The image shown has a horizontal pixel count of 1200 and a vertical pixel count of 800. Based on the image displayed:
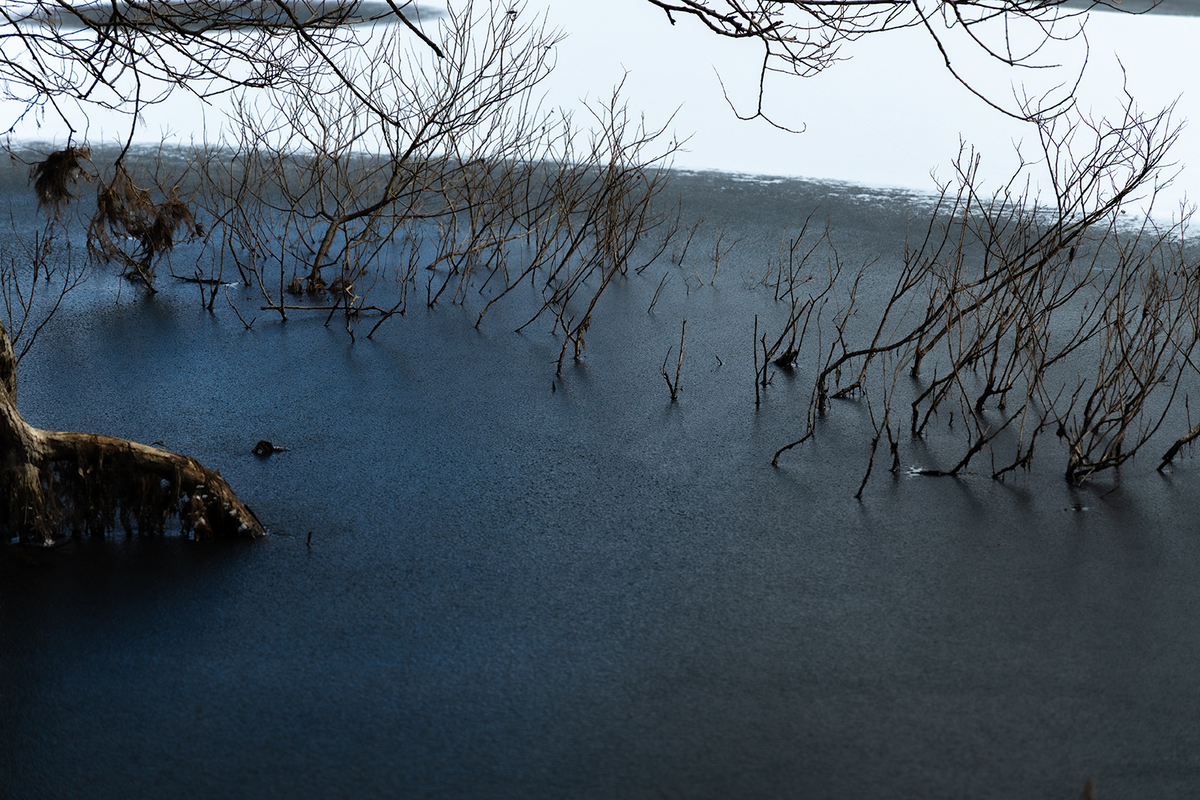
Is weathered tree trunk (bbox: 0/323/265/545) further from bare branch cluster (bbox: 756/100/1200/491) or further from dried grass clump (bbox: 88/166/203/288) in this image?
dried grass clump (bbox: 88/166/203/288)

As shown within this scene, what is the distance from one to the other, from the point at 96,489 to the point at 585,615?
2249mm

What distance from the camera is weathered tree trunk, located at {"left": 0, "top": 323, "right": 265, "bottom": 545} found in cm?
434

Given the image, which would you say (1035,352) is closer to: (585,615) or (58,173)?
(585,615)

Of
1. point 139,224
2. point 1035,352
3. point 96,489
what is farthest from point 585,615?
point 139,224

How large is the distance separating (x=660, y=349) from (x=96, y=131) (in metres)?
15.6

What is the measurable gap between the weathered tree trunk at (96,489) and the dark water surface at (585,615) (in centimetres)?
11

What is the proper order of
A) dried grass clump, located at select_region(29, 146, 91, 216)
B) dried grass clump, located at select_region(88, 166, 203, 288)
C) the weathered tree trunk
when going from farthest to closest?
dried grass clump, located at select_region(88, 166, 203, 288), dried grass clump, located at select_region(29, 146, 91, 216), the weathered tree trunk

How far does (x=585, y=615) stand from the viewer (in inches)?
161

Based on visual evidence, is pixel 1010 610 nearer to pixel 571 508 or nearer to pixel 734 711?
pixel 734 711

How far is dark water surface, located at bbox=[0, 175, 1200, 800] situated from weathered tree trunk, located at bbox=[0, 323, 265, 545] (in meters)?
0.11

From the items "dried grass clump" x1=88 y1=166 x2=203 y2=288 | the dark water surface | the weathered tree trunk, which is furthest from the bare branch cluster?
"dried grass clump" x1=88 y1=166 x2=203 y2=288

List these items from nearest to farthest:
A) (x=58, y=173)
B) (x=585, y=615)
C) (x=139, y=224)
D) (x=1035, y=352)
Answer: (x=585, y=615) < (x=1035, y=352) < (x=58, y=173) < (x=139, y=224)

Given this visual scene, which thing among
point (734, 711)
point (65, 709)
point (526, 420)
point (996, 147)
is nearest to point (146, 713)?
point (65, 709)

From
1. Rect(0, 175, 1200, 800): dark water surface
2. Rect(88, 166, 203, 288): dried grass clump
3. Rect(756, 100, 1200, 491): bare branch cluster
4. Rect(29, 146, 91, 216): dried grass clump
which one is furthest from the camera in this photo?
Rect(88, 166, 203, 288): dried grass clump
